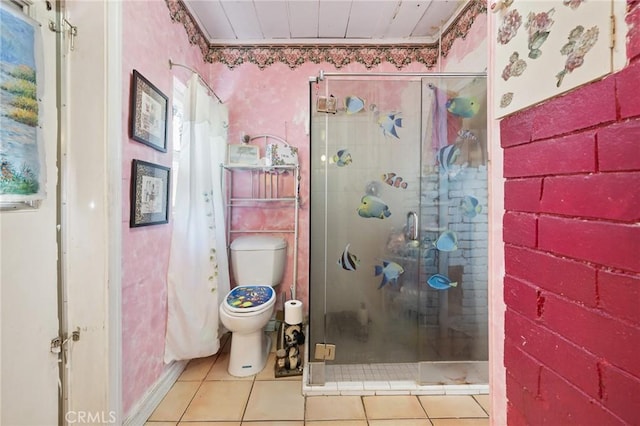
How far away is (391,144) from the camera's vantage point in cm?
181

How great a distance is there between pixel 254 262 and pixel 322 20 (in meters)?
1.90

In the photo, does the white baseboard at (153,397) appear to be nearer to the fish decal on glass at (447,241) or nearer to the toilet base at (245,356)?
the toilet base at (245,356)

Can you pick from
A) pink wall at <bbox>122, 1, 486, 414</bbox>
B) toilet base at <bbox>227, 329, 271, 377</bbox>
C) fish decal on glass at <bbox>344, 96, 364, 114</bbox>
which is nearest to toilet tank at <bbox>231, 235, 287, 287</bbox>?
pink wall at <bbox>122, 1, 486, 414</bbox>

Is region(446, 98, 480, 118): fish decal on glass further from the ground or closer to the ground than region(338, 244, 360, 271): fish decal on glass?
further from the ground

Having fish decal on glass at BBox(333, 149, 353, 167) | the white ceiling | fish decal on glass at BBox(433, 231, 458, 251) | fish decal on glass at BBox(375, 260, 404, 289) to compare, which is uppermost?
the white ceiling

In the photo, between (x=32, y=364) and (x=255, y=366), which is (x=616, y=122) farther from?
(x=255, y=366)

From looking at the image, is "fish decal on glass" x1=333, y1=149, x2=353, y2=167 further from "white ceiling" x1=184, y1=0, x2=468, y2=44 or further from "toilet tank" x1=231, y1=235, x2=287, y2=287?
"white ceiling" x1=184, y1=0, x2=468, y2=44

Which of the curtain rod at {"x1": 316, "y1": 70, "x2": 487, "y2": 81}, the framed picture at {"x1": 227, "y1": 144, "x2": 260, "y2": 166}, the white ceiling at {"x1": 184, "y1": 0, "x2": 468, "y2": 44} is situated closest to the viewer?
the curtain rod at {"x1": 316, "y1": 70, "x2": 487, "y2": 81}

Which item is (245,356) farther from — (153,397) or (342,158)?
(342,158)

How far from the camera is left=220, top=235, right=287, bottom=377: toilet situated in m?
1.76

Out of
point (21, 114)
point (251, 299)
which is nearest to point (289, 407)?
point (251, 299)

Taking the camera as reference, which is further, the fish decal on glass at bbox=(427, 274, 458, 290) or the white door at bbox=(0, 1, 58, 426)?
the fish decal on glass at bbox=(427, 274, 458, 290)

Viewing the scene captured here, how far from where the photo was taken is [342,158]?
5.90 feet

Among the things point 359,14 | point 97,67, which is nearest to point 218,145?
point 97,67
